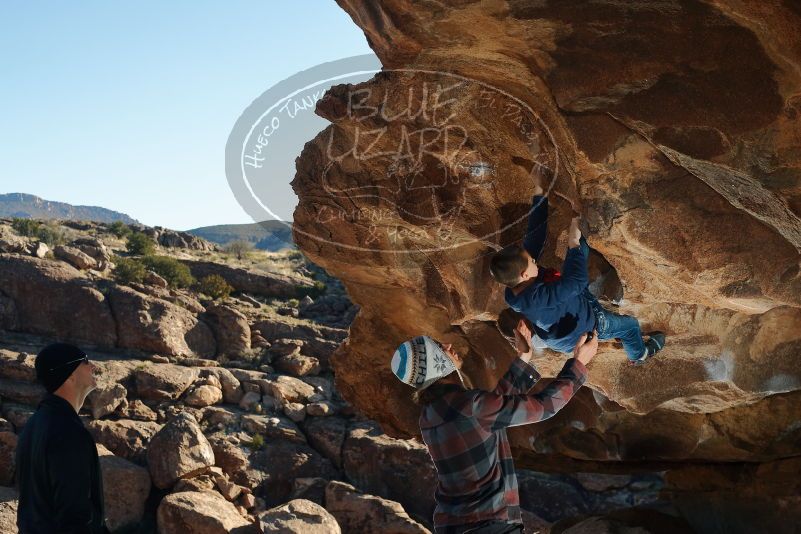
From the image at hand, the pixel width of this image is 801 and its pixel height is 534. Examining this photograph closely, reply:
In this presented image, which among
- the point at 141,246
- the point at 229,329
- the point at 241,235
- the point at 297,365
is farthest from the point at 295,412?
the point at 241,235

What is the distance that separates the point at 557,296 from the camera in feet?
18.9

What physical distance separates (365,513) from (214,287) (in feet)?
44.4

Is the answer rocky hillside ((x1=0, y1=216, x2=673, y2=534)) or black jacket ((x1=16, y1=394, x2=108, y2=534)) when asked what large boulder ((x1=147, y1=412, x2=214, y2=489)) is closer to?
rocky hillside ((x1=0, y1=216, x2=673, y2=534))

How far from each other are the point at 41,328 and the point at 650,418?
18.2 metres

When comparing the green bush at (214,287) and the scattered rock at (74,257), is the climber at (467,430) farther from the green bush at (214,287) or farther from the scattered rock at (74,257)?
the green bush at (214,287)

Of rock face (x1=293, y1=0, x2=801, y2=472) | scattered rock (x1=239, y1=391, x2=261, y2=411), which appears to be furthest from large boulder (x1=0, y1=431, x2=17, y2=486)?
rock face (x1=293, y1=0, x2=801, y2=472)

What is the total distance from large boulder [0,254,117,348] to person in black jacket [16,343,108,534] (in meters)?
19.0

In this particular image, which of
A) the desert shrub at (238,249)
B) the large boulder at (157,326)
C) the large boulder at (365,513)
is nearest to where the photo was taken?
the large boulder at (365,513)

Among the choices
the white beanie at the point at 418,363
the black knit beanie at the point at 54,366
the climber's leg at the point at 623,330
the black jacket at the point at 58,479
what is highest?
the black knit beanie at the point at 54,366

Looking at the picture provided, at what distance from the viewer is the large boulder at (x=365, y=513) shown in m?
Result: 18.2

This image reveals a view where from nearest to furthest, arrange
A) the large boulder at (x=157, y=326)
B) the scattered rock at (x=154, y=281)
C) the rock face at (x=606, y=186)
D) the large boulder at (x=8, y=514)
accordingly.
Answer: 1. the rock face at (x=606, y=186)
2. the large boulder at (x=8, y=514)
3. the large boulder at (x=157, y=326)
4. the scattered rock at (x=154, y=281)

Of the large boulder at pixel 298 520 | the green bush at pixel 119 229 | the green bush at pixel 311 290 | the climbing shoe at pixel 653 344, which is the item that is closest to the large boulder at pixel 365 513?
the large boulder at pixel 298 520

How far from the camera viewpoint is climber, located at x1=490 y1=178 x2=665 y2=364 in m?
5.82

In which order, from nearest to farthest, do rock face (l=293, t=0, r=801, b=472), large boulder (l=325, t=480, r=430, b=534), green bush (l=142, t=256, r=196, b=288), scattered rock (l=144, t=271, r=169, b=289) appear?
rock face (l=293, t=0, r=801, b=472) → large boulder (l=325, t=480, r=430, b=534) → scattered rock (l=144, t=271, r=169, b=289) → green bush (l=142, t=256, r=196, b=288)
